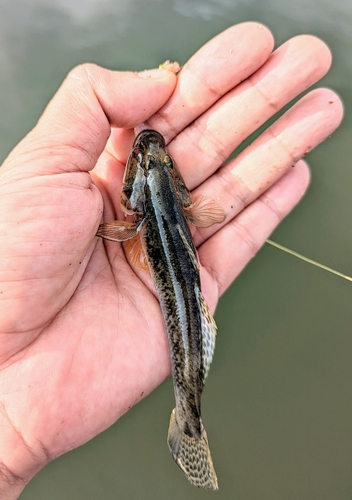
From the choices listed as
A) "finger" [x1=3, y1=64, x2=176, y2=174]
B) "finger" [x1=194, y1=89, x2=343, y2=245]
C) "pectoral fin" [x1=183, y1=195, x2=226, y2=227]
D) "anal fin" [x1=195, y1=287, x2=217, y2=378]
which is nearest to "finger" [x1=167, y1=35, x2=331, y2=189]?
"finger" [x1=194, y1=89, x2=343, y2=245]

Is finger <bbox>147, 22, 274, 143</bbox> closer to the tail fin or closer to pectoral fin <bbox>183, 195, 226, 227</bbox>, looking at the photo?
pectoral fin <bbox>183, 195, 226, 227</bbox>

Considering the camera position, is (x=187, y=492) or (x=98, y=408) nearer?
(x=98, y=408)

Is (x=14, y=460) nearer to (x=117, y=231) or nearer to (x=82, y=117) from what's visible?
(x=117, y=231)

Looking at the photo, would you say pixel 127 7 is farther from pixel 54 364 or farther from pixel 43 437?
pixel 43 437

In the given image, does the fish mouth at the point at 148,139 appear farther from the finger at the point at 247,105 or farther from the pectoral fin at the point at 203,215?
the pectoral fin at the point at 203,215

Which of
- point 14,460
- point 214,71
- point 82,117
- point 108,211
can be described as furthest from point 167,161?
point 14,460

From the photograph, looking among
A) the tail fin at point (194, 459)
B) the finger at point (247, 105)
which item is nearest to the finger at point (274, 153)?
the finger at point (247, 105)

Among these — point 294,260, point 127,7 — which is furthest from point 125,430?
point 127,7
